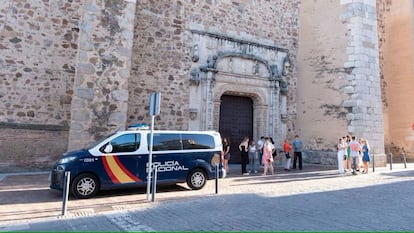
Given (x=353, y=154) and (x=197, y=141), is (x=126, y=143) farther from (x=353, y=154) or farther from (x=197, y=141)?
(x=353, y=154)

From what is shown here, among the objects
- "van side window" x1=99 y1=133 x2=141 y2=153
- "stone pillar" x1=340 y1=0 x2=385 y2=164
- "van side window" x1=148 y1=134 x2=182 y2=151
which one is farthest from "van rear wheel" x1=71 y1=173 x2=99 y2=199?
"stone pillar" x1=340 y1=0 x2=385 y2=164

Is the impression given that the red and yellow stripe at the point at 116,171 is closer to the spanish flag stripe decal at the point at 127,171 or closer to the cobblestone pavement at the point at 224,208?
the spanish flag stripe decal at the point at 127,171

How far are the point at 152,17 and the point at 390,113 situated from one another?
14067 mm

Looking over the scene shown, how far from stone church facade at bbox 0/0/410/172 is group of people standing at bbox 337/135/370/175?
1371 mm

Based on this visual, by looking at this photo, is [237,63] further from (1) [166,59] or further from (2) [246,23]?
(1) [166,59]

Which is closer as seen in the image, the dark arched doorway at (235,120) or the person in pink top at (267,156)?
the person in pink top at (267,156)

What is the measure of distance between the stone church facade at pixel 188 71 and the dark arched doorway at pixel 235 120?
0.05 m

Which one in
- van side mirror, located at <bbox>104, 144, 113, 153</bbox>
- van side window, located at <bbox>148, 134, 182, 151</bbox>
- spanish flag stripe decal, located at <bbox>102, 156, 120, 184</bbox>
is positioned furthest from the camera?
van side window, located at <bbox>148, 134, 182, 151</bbox>

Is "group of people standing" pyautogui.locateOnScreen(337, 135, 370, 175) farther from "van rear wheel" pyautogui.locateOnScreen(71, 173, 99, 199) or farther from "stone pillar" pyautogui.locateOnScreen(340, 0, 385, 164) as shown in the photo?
"van rear wheel" pyautogui.locateOnScreen(71, 173, 99, 199)

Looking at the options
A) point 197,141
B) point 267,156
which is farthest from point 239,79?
point 197,141

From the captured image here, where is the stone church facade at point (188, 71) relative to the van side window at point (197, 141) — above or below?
above

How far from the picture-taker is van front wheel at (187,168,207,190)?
7.75 metres

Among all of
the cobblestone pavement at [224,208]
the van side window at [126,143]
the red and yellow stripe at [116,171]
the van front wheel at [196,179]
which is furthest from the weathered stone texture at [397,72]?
the red and yellow stripe at [116,171]

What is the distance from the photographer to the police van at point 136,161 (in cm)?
660
